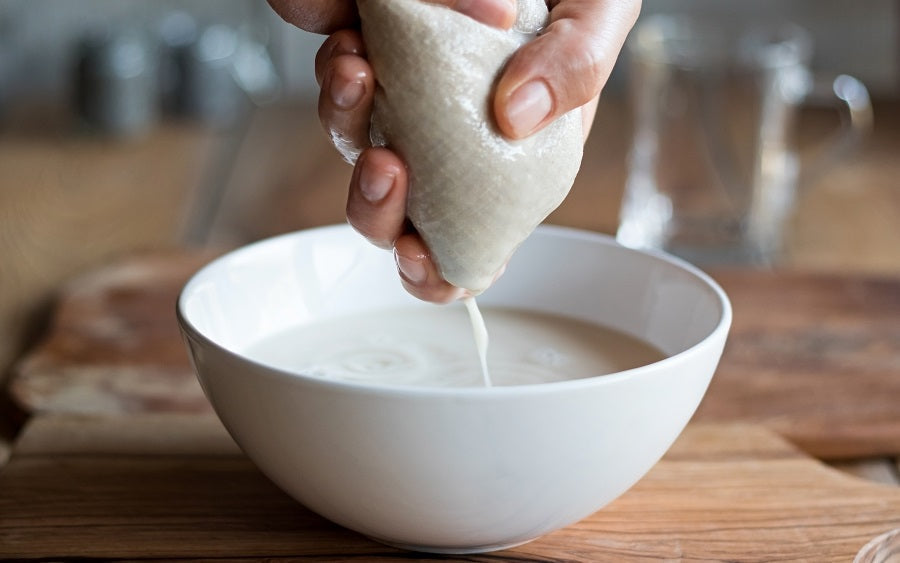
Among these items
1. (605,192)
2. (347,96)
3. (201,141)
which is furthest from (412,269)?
(201,141)

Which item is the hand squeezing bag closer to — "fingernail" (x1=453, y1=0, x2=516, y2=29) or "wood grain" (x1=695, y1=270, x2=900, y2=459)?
"fingernail" (x1=453, y1=0, x2=516, y2=29)

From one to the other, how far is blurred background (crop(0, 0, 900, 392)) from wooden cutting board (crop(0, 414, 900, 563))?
1.18ft

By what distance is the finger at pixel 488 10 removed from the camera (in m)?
0.68

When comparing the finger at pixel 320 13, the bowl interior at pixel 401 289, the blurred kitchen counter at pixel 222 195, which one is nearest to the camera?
the finger at pixel 320 13

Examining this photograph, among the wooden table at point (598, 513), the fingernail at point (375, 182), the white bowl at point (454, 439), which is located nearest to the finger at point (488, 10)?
the fingernail at point (375, 182)

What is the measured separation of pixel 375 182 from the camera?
685mm

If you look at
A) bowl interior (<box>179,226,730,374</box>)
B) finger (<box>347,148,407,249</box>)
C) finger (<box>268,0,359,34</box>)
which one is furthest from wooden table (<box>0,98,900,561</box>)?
finger (<box>268,0,359,34</box>)

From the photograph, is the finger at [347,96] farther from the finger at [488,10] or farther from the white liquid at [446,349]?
the white liquid at [446,349]

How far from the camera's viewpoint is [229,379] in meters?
0.69

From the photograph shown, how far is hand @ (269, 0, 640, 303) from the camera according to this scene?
0.67m

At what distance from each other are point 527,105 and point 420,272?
14cm

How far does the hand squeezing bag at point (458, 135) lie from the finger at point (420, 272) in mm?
14

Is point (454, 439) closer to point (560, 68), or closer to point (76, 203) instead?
point (560, 68)

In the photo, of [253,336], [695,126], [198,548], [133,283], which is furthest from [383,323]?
[695,126]
